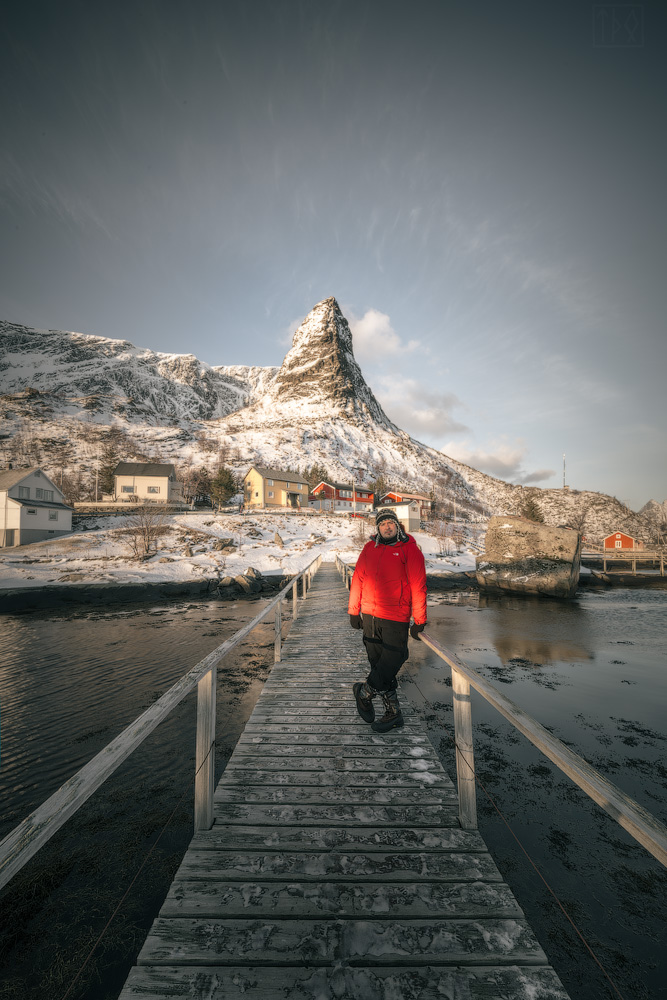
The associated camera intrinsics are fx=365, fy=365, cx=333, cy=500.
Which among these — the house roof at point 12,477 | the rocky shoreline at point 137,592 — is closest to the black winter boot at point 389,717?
the rocky shoreline at point 137,592

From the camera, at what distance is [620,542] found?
162 ft

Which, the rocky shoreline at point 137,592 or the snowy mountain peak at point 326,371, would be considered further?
the snowy mountain peak at point 326,371

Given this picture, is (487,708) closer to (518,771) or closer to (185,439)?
(518,771)

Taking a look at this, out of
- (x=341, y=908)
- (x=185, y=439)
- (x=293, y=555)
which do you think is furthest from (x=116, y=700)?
(x=185, y=439)

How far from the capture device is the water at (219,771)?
338cm

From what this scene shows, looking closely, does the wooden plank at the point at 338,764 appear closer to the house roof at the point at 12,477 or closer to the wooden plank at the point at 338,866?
the wooden plank at the point at 338,866

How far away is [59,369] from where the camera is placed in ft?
549

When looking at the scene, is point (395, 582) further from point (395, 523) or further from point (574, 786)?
point (574, 786)

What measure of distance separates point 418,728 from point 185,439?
4049 inches

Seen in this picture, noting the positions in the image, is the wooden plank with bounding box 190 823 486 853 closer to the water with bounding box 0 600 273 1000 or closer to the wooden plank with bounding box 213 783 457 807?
the wooden plank with bounding box 213 783 457 807

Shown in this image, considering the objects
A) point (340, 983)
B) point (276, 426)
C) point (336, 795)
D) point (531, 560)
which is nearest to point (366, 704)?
point (336, 795)

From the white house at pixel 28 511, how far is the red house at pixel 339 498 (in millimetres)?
37273

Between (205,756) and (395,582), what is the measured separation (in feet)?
8.34

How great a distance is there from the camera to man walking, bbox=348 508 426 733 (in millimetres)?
4402
